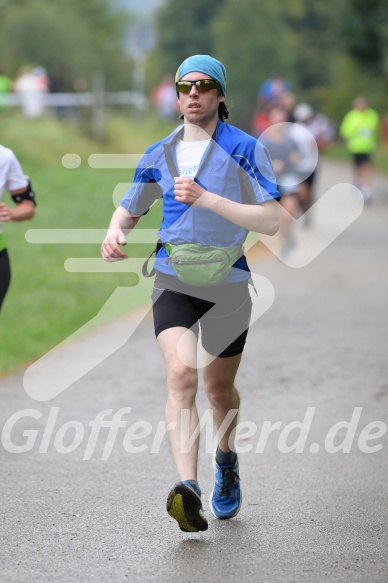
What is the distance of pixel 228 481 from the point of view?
238 inches

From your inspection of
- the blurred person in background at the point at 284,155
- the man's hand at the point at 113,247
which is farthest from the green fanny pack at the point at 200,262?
the blurred person in background at the point at 284,155

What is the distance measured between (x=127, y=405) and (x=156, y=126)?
3471 cm

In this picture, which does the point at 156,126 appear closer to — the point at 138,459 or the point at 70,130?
the point at 70,130

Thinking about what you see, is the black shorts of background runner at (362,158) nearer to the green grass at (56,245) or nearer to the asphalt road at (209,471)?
the green grass at (56,245)

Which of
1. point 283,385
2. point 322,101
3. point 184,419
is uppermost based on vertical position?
point 184,419

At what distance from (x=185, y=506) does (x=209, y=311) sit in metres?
0.94

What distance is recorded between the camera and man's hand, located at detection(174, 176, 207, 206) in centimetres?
532

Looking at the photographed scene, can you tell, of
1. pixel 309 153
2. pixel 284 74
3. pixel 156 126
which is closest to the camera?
pixel 309 153

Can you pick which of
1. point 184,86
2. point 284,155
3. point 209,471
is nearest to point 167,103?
point 284,155

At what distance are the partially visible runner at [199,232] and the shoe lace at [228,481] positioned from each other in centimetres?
43

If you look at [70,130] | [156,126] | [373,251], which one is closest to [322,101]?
[156,126]

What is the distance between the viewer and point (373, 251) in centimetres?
1936

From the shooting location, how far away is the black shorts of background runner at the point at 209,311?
574cm

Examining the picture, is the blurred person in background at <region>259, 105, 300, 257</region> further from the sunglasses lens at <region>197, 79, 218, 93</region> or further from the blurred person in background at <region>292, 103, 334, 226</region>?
the sunglasses lens at <region>197, 79, 218, 93</region>
